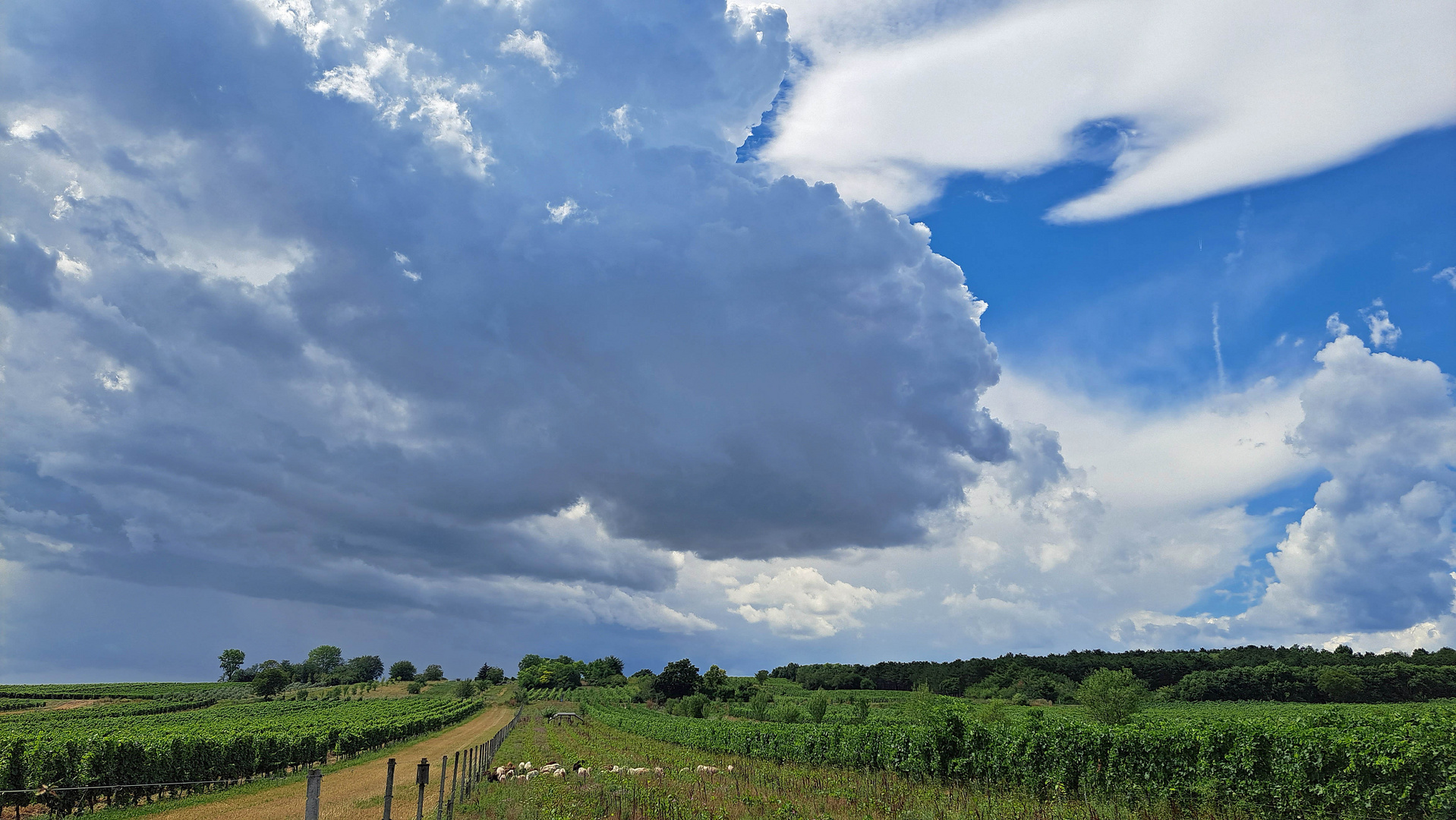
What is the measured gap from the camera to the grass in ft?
61.6

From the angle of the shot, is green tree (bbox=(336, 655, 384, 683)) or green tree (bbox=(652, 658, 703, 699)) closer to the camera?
green tree (bbox=(652, 658, 703, 699))

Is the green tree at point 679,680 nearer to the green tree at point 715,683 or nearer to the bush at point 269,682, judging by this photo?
the green tree at point 715,683

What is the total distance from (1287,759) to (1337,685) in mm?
102574

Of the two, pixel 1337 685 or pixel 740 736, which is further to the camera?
pixel 1337 685

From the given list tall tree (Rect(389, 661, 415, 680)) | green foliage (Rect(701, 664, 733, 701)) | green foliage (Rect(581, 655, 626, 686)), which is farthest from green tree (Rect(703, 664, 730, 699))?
tall tree (Rect(389, 661, 415, 680))

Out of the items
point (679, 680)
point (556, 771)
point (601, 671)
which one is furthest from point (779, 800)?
point (601, 671)

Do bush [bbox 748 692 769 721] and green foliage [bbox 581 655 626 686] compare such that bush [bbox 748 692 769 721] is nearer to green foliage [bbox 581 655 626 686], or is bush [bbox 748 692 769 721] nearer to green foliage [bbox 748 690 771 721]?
green foliage [bbox 748 690 771 721]

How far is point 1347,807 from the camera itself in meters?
16.0

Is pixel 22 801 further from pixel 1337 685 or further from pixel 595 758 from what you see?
pixel 1337 685

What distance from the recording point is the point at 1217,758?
62.6ft

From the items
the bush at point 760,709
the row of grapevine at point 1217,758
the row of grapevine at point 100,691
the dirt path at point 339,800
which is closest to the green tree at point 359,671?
the row of grapevine at point 100,691

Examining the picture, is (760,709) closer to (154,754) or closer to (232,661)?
(154,754)

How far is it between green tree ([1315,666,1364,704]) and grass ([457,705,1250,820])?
96.7 metres

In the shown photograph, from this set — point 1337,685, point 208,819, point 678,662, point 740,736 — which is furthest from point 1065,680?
point 208,819
